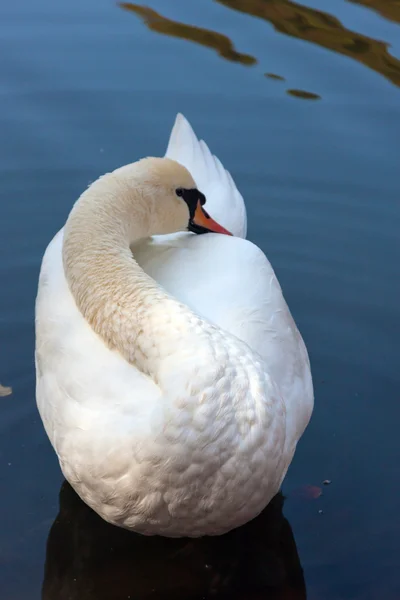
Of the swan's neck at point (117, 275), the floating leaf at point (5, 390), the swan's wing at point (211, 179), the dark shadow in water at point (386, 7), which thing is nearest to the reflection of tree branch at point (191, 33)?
the dark shadow in water at point (386, 7)

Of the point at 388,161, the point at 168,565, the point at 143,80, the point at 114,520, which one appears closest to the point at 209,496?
the point at 114,520

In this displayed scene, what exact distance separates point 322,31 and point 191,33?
3.40 ft

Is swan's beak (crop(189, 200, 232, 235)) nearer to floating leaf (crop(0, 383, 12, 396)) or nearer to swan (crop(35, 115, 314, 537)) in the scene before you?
swan (crop(35, 115, 314, 537))

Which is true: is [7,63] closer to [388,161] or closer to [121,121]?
[121,121]

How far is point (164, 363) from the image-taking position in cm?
313

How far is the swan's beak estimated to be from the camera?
162 inches

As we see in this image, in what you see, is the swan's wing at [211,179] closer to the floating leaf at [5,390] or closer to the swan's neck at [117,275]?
the swan's neck at [117,275]

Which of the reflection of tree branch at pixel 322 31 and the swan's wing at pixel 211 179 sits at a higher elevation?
the reflection of tree branch at pixel 322 31

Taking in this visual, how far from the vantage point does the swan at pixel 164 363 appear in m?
3.03

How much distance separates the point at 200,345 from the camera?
3.12 metres

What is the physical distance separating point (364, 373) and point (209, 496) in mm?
1616

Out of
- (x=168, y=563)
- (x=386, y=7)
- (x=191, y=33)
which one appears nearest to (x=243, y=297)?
(x=168, y=563)

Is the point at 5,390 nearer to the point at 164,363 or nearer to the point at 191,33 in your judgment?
the point at 164,363

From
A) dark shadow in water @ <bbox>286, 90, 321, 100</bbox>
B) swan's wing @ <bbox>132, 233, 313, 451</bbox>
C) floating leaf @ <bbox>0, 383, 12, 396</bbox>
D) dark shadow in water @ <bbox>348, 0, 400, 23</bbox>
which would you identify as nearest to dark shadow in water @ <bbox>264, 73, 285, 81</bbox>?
dark shadow in water @ <bbox>286, 90, 321, 100</bbox>
